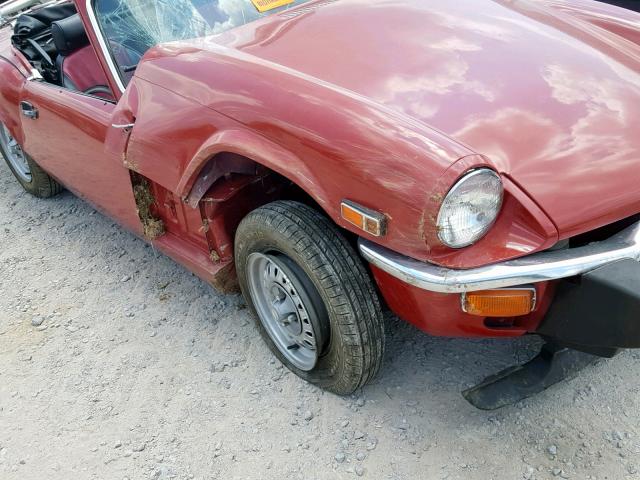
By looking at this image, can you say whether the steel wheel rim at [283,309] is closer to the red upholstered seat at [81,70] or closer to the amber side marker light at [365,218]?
the amber side marker light at [365,218]

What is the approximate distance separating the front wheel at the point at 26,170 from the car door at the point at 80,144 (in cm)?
56

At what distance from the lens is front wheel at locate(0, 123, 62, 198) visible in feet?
13.5

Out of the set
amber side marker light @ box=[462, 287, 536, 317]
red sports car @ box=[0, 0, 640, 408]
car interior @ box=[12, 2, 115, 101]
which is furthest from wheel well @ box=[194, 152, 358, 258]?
car interior @ box=[12, 2, 115, 101]

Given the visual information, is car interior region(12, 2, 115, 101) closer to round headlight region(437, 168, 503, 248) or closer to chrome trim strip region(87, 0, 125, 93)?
chrome trim strip region(87, 0, 125, 93)

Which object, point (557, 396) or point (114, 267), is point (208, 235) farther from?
point (557, 396)

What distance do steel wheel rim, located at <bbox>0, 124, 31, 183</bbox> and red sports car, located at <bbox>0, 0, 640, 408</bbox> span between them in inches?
54.2

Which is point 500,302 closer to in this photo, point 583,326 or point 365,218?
point 583,326

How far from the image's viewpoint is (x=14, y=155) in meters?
4.38

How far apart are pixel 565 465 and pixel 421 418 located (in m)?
0.51

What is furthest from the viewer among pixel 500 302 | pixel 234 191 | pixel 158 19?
pixel 158 19

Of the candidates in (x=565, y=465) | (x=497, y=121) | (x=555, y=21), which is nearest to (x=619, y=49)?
(x=555, y=21)

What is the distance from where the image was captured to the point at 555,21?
8.70 feet

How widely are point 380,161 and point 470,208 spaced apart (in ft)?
0.93

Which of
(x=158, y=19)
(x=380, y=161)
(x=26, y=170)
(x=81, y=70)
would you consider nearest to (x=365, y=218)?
(x=380, y=161)
